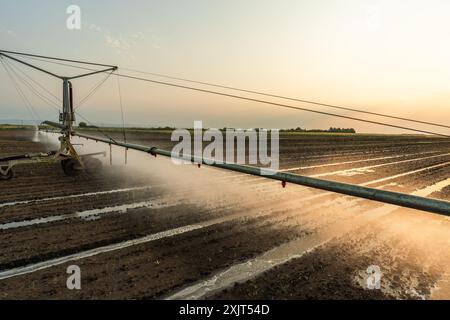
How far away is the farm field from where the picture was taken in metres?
5.18

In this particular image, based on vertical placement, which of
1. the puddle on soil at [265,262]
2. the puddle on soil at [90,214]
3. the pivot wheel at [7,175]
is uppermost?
the pivot wheel at [7,175]

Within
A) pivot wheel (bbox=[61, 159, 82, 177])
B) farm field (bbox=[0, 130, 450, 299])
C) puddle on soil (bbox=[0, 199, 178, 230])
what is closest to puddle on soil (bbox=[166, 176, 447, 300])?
farm field (bbox=[0, 130, 450, 299])

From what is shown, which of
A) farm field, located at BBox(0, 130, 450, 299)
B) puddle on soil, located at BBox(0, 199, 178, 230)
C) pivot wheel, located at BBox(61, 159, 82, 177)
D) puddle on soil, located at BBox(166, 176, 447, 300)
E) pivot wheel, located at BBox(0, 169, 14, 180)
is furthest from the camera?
pivot wheel, located at BBox(61, 159, 82, 177)

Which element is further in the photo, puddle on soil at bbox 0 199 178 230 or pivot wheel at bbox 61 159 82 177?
pivot wheel at bbox 61 159 82 177

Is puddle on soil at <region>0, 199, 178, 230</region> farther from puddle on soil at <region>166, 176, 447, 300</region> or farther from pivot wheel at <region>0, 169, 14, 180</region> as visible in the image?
pivot wheel at <region>0, 169, 14, 180</region>

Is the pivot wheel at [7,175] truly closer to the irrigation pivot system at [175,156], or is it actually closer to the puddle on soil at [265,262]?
the irrigation pivot system at [175,156]

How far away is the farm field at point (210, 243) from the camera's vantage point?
17.0ft

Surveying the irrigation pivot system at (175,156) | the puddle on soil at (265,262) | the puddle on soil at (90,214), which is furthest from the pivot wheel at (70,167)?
the puddle on soil at (265,262)

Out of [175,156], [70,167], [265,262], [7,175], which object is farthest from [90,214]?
[7,175]

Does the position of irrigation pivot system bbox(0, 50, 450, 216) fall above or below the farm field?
above

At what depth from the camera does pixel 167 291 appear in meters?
4.99

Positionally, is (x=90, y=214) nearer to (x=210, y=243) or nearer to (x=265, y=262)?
(x=210, y=243)

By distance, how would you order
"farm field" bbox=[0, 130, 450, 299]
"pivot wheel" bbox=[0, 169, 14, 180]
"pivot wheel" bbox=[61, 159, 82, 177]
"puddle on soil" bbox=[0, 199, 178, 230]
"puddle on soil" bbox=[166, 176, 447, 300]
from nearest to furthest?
"puddle on soil" bbox=[166, 176, 447, 300] → "farm field" bbox=[0, 130, 450, 299] → "puddle on soil" bbox=[0, 199, 178, 230] → "pivot wheel" bbox=[0, 169, 14, 180] → "pivot wheel" bbox=[61, 159, 82, 177]

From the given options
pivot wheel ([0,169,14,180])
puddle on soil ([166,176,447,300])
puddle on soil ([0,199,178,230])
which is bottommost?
puddle on soil ([166,176,447,300])
